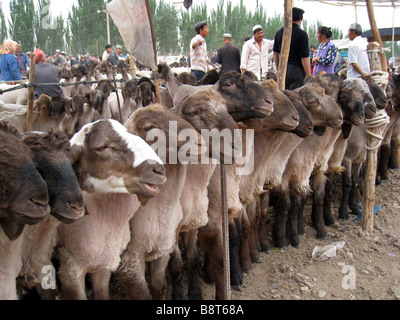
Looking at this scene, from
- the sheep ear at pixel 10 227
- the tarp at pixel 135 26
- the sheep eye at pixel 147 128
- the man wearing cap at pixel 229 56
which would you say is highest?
the tarp at pixel 135 26

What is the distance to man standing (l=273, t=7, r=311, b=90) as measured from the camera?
23.0ft

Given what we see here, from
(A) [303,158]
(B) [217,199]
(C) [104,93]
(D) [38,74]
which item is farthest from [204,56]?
(B) [217,199]

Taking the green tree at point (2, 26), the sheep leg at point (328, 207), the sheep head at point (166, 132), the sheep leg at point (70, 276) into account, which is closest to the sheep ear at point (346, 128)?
the sheep leg at point (328, 207)

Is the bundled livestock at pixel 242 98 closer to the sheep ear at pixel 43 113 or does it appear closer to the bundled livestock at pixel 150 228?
the bundled livestock at pixel 150 228

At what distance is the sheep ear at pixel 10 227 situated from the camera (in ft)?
7.76

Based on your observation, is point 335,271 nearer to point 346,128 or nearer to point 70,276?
point 346,128

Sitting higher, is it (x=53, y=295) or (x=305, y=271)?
(x=53, y=295)

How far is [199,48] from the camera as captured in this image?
913cm

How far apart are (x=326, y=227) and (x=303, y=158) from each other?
1.38m

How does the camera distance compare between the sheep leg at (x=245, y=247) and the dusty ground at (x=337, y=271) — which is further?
the sheep leg at (x=245, y=247)

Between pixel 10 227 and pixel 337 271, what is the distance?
391 centimetres

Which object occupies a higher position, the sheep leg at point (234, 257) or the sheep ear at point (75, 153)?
the sheep ear at point (75, 153)

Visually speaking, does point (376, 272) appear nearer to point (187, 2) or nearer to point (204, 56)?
point (187, 2)

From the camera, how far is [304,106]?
5031 mm
